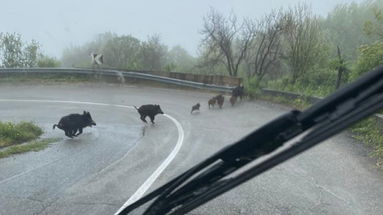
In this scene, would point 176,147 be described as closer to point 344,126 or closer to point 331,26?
point 344,126

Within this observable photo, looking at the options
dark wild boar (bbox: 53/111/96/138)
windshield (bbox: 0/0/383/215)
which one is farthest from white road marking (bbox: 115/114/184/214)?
dark wild boar (bbox: 53/111/96/138)

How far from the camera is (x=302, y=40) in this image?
65.0 feet

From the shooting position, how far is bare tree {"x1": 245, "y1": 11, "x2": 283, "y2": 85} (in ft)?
72.0

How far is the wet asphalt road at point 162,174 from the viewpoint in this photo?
5.31 meters

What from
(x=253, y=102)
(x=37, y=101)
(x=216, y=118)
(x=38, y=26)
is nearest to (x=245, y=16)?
(x=253, y=102)

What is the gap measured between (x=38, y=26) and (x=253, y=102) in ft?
333

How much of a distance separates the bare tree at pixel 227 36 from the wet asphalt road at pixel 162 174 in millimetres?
11128

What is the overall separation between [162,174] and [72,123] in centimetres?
461

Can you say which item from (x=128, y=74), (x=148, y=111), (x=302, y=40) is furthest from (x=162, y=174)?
(x=128, y=74)

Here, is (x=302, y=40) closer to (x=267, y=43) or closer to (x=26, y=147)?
(x=267, y=43)

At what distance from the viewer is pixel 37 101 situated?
57.8 ft

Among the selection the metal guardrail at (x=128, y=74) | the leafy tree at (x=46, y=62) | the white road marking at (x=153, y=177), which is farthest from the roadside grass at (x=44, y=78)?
the white road marking at (x=153, y=177)

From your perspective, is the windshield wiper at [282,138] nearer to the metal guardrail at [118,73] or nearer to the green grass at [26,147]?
the green grass at [26,147]

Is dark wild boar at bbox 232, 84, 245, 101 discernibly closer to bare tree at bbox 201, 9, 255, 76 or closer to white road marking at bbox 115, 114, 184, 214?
white road marking at bbox 115, 114, 184, 214
